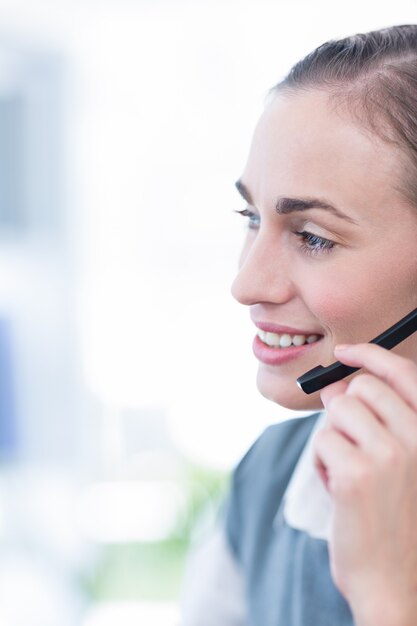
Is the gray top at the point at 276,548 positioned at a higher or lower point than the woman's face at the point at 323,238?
lower

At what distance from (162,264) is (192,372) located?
1.29 ft

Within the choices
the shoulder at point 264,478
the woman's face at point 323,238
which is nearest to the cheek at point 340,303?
the woman's face at point 323,238

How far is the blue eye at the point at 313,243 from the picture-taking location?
3.04ft

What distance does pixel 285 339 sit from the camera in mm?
960

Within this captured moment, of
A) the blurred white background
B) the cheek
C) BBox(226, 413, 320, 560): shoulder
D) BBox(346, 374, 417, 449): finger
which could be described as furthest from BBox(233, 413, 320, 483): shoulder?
the blurred white background

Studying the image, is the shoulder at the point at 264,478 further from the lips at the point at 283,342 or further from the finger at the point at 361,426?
the finger at the point at 361,426

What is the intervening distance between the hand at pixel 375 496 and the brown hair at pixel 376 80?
0.27 meters

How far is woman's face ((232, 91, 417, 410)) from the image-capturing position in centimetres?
90

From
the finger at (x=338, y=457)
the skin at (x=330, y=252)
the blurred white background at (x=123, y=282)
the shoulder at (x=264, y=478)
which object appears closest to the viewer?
the finger at (x=338, y=457)

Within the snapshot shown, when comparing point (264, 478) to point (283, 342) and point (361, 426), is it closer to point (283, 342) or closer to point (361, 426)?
point (283, 342)

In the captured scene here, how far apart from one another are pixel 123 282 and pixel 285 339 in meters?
1.96

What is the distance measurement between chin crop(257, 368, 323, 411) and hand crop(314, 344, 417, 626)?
21 centimetres

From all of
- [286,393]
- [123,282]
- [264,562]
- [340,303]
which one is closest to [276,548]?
[264,562]

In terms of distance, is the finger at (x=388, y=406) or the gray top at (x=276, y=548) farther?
the gray top at (x=276, y=548)
